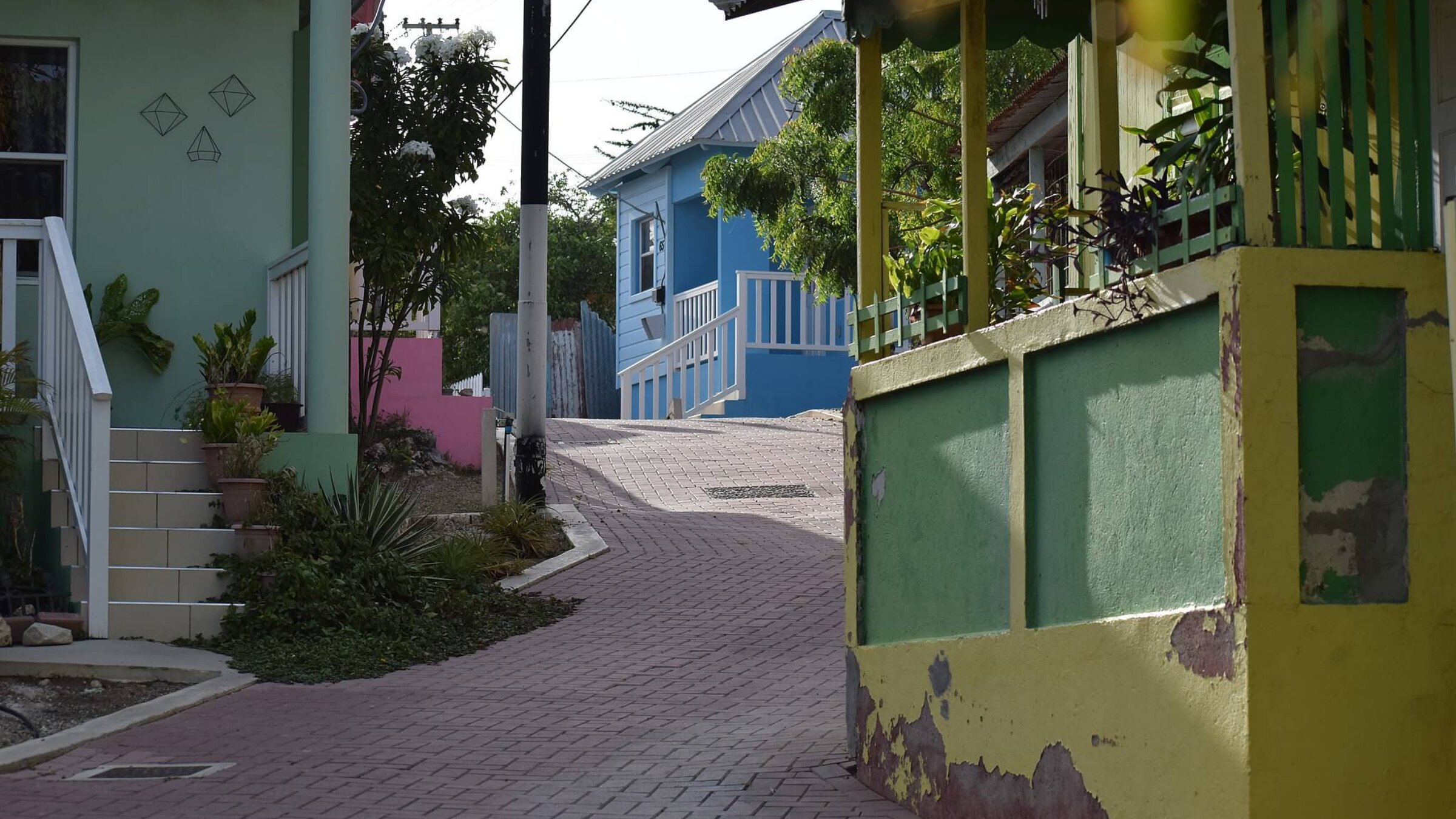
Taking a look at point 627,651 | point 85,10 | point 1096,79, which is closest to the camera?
point 1096,79

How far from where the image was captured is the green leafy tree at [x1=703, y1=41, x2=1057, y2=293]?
63.7 ft

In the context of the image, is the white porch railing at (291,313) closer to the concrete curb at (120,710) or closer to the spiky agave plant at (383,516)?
the spiky agave plant at (383,516)

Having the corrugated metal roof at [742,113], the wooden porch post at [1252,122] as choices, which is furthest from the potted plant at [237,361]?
the corrugated metal roof at [742,113]

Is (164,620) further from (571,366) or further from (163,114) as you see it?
(571,366)

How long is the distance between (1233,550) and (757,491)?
41.3 feet

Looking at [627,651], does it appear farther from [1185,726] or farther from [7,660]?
[1185,726]

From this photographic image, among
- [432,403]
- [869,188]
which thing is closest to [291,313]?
[869,188]

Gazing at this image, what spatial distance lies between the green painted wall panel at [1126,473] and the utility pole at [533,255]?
911cm

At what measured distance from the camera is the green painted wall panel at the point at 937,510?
593cm

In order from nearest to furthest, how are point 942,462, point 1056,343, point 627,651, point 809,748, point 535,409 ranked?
point 1056,343 < point 942,462 < point 809,748 < point 627,651 < point 535,409

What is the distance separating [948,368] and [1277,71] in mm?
1844

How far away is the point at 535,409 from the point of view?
1464 cm

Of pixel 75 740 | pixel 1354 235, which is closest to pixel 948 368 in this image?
pixel 1354 235

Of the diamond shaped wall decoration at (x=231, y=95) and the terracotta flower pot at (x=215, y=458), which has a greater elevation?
the diamond shaped wall decoration at (x=231, y=95)
